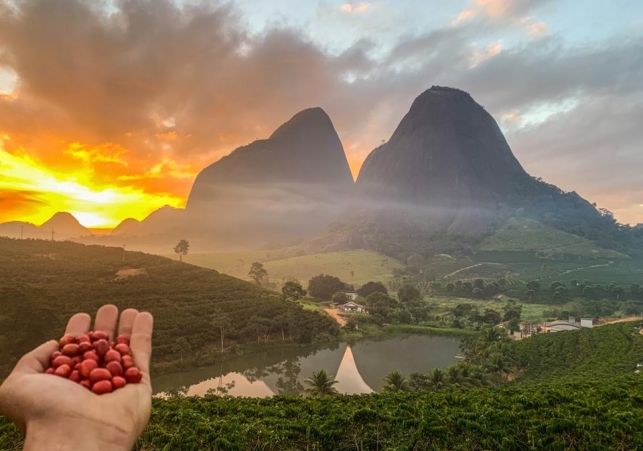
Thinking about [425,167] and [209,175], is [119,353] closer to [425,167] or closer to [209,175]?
[425,167]

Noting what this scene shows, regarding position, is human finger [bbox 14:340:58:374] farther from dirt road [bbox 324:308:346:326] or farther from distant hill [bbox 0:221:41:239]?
distant hill [bbox 0:221:41:239]

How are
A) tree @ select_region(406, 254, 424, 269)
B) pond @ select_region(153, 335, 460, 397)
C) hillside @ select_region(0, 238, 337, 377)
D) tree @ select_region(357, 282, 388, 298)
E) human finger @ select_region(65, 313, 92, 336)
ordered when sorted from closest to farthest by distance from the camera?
1. human finger @ select_region(65, 313, 92, 336)
2. pond @ select_region(153, 335, 460, 397)
3. hillside @ select_region(0, 238, 337, 377)
4. tree @ select_region(357, 282, 388, 298)
5. tree @ select_region(406, 254, 424, 269)

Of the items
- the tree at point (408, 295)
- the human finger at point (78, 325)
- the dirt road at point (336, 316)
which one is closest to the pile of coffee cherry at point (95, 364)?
the human finger at point (78, 325)

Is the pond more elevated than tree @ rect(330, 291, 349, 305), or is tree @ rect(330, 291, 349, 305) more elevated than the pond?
tree @ rect(330, 291, 349, 305)

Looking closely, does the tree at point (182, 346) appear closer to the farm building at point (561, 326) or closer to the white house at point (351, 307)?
the white house at point (351, 307)

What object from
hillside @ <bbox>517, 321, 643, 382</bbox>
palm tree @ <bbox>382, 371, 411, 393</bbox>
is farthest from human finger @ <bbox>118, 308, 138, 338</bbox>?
hillside @ <bbox>517, 321, 643, 382</bbox>

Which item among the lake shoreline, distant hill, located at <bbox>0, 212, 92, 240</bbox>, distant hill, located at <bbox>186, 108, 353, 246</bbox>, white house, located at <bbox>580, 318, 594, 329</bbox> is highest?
distant hill, located at <bbox>186, 108, 353, 246</bbox>

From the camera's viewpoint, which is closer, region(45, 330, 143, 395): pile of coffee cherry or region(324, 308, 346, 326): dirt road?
region(45, 330, 143, 395): pile of coffee cherry
